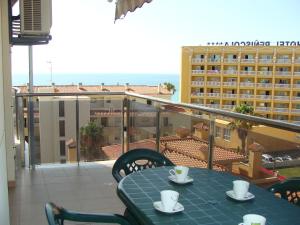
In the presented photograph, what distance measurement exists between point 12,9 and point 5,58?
70cm

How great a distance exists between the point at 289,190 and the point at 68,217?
1.24 m

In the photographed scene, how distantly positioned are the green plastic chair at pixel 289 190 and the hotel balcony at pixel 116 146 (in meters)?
0.68

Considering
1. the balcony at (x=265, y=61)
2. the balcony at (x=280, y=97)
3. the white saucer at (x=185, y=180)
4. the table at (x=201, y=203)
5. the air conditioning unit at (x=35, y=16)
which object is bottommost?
the balcony at (x=280, y=97)

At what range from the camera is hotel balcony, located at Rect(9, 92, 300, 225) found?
3.38 meters

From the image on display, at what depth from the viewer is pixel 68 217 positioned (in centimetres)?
165

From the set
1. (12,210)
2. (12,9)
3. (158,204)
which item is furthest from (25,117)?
(158,204)

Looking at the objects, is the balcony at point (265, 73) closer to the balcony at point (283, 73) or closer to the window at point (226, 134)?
the balcony at point (283, 73)

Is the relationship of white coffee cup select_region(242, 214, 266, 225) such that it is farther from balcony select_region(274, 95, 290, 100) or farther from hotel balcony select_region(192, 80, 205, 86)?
balcony select_region(274, 95, 290, 100)

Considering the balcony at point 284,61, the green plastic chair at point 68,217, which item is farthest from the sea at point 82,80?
the balcony at point 284,61

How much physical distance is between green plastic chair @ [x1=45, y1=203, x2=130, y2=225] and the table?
0.09 m

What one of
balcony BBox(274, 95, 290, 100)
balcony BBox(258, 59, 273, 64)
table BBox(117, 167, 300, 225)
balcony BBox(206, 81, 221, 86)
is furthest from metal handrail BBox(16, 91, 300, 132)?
balcony BBox(206, 81, 221, 86)

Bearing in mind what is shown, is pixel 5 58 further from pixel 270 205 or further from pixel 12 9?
pixel 270 205

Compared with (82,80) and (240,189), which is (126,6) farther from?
(82,80)

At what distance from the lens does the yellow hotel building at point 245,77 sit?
47.2 meters
